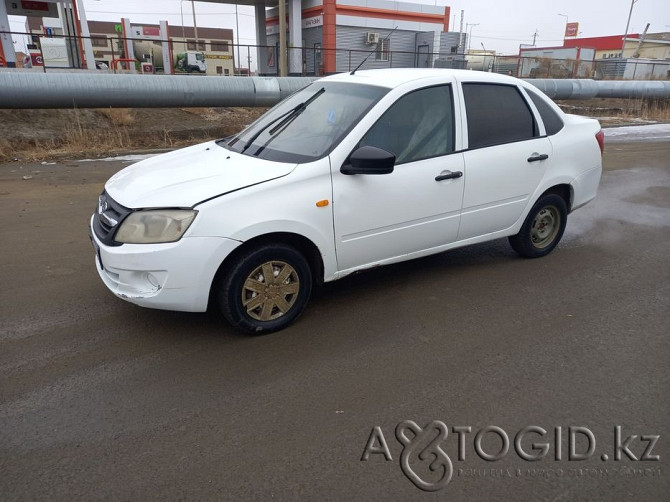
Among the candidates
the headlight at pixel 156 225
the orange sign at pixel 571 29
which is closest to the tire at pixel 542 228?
the headlight at pixel 156 225

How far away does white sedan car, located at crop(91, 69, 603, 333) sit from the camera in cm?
340

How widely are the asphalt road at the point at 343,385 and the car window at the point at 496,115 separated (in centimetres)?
130

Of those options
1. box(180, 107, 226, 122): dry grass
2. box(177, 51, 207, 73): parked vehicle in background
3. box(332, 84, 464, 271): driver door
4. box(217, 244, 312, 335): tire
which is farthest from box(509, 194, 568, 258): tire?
box(177, 51, 207, 73): parked vehicle in background

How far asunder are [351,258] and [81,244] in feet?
10.6

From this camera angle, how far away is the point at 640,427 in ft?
9.40

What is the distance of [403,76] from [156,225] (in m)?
2.40

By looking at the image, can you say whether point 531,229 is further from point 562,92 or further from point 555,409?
point 562,92

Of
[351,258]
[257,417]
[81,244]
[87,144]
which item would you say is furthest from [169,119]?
[257,417]

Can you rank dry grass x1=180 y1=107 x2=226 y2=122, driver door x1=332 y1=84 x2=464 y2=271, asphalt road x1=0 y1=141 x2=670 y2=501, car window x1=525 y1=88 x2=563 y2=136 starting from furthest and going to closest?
dry grass x1=180 y1=107 x2=226 y2=122 → car window x1=525 y1=88 x2=563 y2=136 → driver door x1=332 y1=84 x2=464 y2=271 → asphalt road x1=0 y1=141 x2=670 y2=501

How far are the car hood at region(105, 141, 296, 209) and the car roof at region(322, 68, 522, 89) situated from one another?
1.20 meters

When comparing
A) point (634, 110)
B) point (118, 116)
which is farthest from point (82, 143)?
point (634, 110)

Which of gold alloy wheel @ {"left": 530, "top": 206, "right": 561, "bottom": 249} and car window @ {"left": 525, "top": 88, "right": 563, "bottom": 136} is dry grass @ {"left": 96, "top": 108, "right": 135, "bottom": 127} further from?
gold alloy wheel @ {"left": 530, "top": 206, "right": 561, "bottom": 249}

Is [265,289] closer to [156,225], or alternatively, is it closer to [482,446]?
[156,225]

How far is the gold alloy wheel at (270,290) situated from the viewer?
11.8 feet
